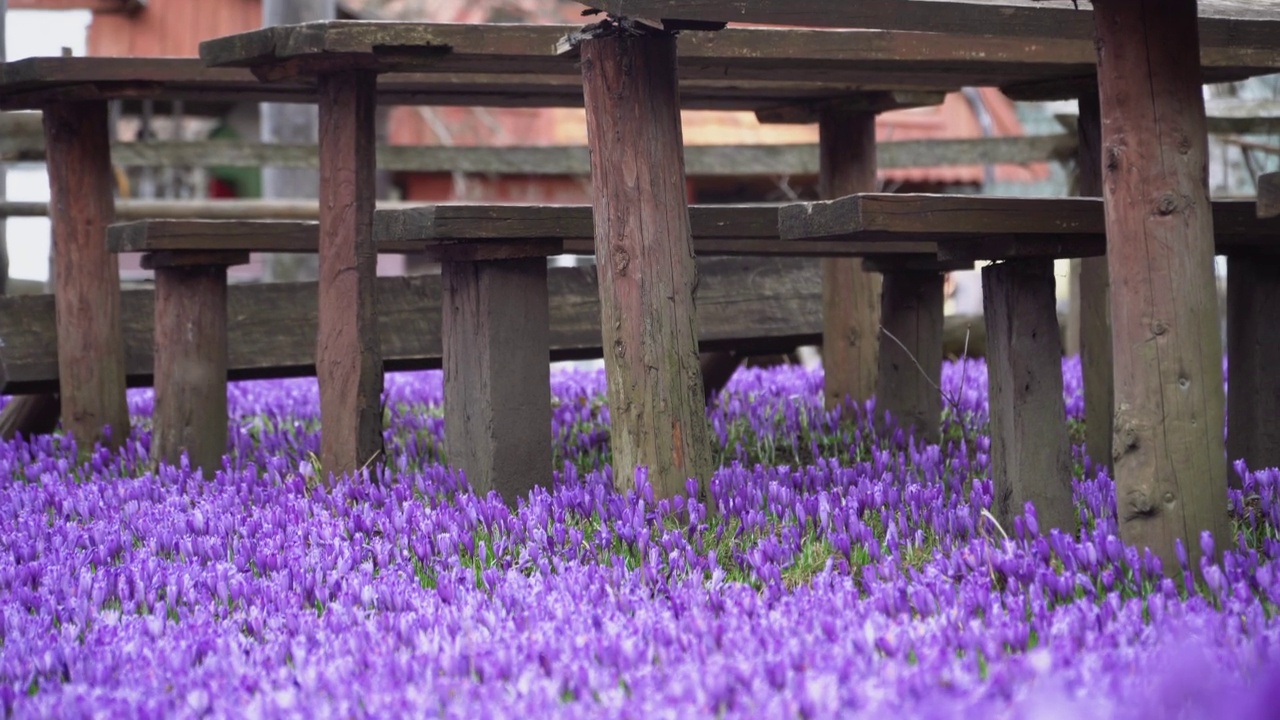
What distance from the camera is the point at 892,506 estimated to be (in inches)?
209

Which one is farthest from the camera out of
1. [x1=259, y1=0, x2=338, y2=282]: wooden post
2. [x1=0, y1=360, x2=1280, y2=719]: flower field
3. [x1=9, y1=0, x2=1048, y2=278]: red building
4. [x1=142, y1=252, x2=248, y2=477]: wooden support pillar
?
[x1=9, y1=0, x2=1048, y2=278]: red building

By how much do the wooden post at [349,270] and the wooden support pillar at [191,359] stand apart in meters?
0.72

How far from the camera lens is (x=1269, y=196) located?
13.8 ft

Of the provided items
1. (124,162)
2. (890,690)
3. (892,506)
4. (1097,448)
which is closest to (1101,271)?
(1097,448)

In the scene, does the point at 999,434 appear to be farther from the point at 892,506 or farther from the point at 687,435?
the point at 687,435

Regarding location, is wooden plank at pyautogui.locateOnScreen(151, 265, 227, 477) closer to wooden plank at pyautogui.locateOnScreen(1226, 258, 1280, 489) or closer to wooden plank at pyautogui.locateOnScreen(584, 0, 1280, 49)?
wooden plank at pyautogui.locateOnScreen(584, 0, 1280, 49)

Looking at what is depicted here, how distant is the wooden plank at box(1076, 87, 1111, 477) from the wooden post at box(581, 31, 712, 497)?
2.10 meters

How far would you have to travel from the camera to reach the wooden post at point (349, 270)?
6.31 meters

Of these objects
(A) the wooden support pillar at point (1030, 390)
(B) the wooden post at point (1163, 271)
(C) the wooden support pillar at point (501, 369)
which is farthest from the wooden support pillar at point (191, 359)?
(B) the wooden post at point (1163, 271)

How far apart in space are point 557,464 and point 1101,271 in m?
2.44

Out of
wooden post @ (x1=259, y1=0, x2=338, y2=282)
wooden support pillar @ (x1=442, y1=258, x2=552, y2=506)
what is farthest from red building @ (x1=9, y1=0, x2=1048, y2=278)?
wooden support pillar @ (x1=442, y1=258, x2=552, y2=506)

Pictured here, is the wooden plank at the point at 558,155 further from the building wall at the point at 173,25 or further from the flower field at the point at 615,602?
the building wall at the point at 173,25

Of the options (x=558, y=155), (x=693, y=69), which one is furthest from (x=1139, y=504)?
(x=558, y=155)

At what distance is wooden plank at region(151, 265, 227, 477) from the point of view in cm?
690
